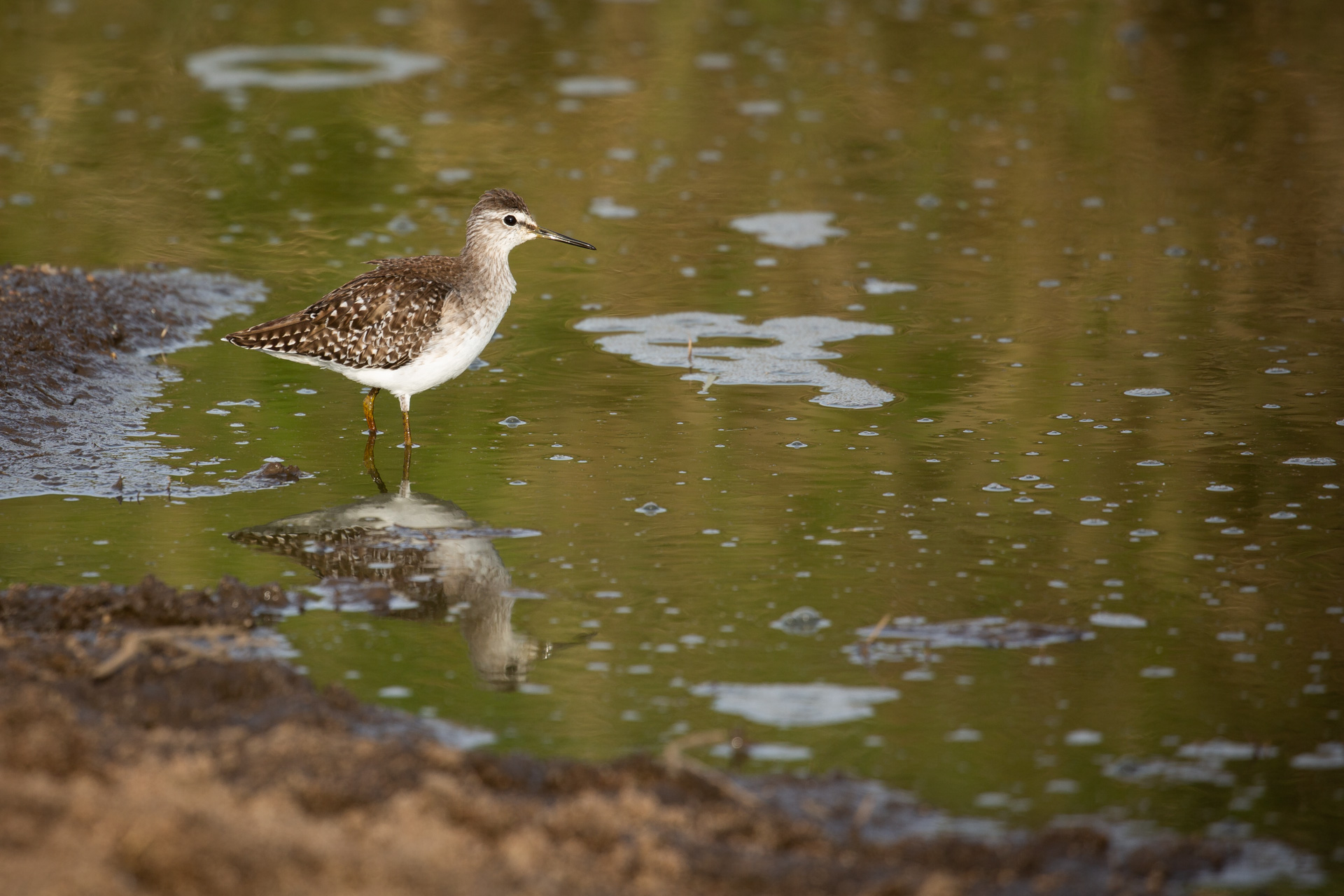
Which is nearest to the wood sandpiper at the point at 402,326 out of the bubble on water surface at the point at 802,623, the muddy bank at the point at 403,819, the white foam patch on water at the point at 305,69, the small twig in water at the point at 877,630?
the bubble on water surface at the point at 802,623

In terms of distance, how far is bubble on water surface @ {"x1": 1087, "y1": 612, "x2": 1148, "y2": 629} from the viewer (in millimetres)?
5777

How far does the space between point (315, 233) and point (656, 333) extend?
12.3 ft

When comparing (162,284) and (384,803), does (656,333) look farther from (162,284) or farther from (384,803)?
(384,803)

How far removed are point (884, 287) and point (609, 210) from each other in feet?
9.48

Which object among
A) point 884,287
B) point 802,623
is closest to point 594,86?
point 884,287

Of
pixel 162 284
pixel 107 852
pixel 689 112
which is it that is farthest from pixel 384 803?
pixel 689 112

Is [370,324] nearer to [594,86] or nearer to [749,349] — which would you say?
[749,349]

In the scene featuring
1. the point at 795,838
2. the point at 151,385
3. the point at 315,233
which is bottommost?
the point at 795,838

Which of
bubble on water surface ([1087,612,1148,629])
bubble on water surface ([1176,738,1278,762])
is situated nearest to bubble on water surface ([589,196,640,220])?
bubble on water surface ([1087,612,1148,629])

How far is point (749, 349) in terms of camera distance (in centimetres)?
950

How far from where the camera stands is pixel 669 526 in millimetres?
6801

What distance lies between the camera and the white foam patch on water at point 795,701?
5.14m

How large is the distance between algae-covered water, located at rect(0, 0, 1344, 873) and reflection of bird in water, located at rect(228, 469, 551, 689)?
0.08ft

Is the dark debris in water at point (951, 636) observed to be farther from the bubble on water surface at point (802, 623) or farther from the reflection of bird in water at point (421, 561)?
the reflection of bird in water at point (421, 561)
